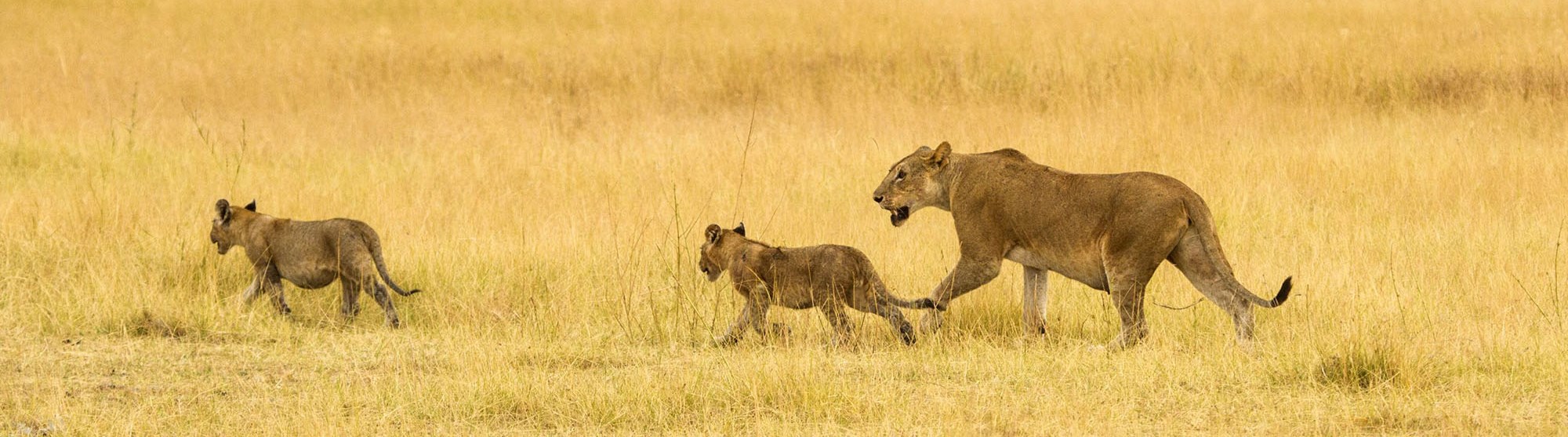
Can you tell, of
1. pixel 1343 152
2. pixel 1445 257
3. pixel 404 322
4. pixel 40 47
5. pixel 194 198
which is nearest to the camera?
pixel 404 322

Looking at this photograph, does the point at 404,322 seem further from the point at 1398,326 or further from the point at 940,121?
the point at 940,121

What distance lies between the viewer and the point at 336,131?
1580 cm

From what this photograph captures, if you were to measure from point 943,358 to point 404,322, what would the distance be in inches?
117

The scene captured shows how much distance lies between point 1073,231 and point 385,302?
133 inches

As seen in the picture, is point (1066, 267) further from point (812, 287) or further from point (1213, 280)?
point (812, 287)

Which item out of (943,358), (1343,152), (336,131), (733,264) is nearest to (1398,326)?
(943,358)

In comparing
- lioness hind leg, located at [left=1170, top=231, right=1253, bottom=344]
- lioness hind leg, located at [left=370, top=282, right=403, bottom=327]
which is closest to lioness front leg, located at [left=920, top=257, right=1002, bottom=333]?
lioness hind leg, located at [left=1170, top=231, right=1253, bottom=344]

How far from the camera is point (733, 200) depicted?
460 inches

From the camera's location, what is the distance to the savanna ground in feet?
21.0

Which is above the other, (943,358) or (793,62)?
(793,62)

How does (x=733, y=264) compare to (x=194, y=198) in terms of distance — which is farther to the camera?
(x=194, y=198)

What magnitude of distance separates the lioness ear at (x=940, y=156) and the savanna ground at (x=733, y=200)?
748 millimetres

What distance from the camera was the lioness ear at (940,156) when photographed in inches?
304

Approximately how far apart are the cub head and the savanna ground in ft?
0.94
